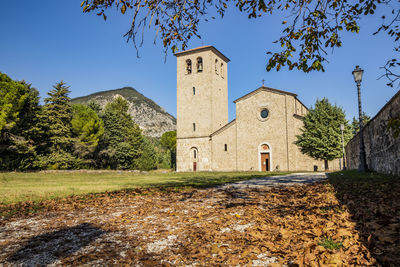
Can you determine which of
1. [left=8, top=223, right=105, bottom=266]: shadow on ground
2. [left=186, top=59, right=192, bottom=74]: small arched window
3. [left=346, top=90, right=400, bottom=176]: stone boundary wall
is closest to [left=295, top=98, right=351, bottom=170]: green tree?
[left=346, top=90, right=400, bottom=176]: stone boundary wall

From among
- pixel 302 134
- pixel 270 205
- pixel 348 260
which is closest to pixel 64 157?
pixel 302 134

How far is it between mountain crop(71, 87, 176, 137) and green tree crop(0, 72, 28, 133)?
120039 mm

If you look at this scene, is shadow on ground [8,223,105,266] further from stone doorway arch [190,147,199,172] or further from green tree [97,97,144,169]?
green tree [97,97,144,169]

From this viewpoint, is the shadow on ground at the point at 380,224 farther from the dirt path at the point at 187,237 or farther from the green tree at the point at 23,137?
the green tree at the point at 23,137

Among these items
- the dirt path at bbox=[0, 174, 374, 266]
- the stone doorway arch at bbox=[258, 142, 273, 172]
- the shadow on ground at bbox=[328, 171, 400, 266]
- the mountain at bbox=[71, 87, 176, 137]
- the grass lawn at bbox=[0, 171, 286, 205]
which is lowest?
the grass lawn at bbox=[0, 171, 286, 205]

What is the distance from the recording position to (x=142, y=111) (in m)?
161

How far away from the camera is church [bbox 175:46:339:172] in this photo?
113ft

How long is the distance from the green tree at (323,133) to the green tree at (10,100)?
33399mm

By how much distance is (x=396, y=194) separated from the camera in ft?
16.8

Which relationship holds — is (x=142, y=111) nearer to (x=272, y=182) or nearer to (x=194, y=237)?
(x=272, y=182)

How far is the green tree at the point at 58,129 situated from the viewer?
110ft

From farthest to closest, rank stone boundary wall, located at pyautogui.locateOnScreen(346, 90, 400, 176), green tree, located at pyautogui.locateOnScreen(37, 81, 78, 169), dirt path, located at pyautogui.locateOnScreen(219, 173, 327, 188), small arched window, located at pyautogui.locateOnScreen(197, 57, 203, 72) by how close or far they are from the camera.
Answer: small arched window, located at pyautogui.locateOnScreen(197, 57, 203, 72), green tree, located at pyautogui.locateOnScreen(37, 81, 78, 169), dirt path, located at pyautogui.locateOnScreen(219, 173, 327, 188), stone boundary wall, located at pyautogui.locateOnScreen(346, 90, 400, 176)

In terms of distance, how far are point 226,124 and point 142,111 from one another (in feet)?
425

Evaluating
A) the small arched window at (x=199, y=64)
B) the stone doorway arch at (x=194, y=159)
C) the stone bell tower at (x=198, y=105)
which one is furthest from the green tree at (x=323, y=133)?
the small arched window at (x=199, y=64)
